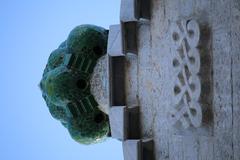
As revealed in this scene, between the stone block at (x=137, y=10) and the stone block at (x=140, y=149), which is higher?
the stone block at (x=137, y=10)

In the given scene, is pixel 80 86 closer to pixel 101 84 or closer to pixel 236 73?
pixel 101 84

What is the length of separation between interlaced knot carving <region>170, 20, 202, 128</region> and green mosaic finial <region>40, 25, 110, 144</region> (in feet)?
6.65

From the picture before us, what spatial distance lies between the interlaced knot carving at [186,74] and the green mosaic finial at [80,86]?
2028mm

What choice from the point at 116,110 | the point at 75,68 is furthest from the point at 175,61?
the point at 75,68

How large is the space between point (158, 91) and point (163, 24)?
853 mm

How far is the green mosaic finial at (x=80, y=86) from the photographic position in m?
7.38

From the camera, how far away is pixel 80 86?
7.46 meters

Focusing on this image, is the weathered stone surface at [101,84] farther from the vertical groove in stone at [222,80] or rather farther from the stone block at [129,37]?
the vertical groove in stone at [222,80]

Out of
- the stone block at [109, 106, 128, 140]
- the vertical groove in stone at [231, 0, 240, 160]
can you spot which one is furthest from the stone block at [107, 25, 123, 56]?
the vertical groove in stone at [231, 0, 240, 160]

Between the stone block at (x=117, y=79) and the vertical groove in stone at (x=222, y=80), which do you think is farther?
the stone block at (x=117, y=79)

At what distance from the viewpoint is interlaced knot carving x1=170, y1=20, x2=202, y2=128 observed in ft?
17.3

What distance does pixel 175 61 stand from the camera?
5727mm

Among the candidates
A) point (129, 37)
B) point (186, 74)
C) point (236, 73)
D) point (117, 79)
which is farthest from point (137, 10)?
point (236, 73)

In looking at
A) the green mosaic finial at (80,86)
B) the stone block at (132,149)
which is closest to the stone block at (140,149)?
the stone block at (132,149)
